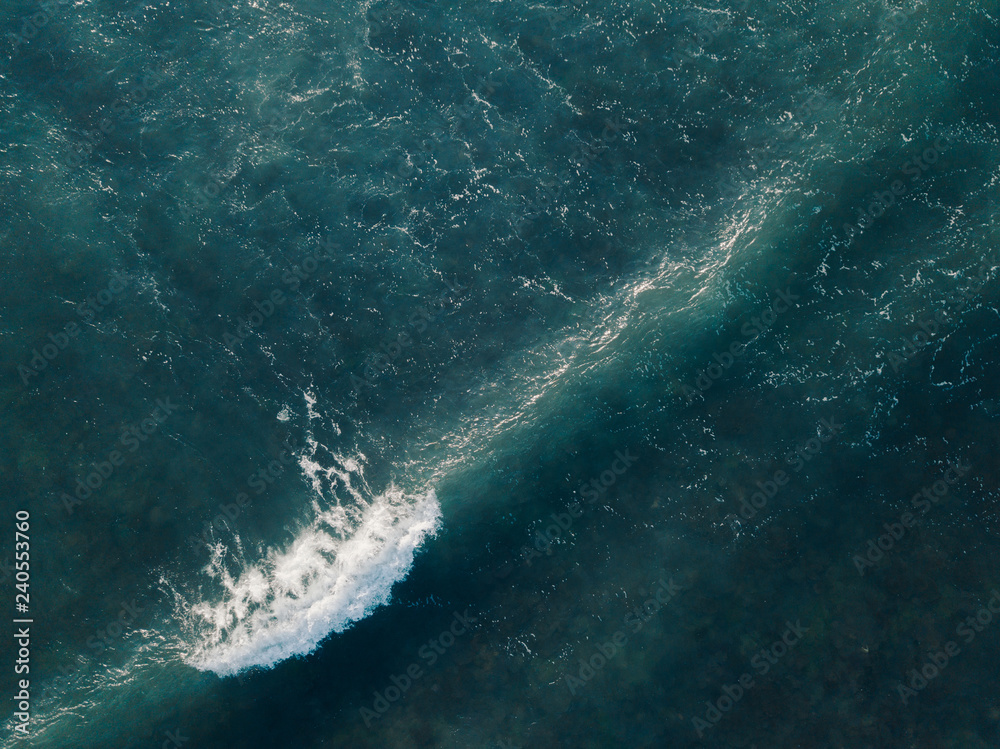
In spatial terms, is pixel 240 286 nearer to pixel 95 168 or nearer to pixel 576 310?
pixel 95 168

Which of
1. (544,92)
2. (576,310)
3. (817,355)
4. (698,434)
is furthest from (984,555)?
(544,92)

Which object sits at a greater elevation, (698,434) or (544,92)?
(544,92)

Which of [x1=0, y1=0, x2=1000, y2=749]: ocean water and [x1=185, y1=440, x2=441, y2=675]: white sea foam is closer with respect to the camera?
[x1=185, y1=440, x2=441, y2=675]: white sea foam

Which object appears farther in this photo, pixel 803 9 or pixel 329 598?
pixel 803 9

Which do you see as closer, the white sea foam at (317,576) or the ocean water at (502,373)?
the white sea foam at (317,576)
